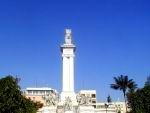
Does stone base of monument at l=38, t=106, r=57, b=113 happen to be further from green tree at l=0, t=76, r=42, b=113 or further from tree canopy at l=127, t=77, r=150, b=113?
green tree at l=0, t=76, r=42, b=113

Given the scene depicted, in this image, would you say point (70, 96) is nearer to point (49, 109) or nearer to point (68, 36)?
point (49, 109)

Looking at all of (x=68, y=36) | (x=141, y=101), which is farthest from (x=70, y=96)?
(x=141, y=101)

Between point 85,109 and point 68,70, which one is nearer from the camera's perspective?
point 85,109

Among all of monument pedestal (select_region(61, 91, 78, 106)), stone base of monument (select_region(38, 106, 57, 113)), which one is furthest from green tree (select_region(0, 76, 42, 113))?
monument pedestal (select_region(61, 91, 78, 106))

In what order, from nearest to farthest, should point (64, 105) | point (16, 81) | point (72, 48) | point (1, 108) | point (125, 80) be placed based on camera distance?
point (1, 108)
point (16, 81)
point (64, 105)
point (72, 48)
point (125, 80)

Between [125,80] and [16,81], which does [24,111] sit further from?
[125,80]

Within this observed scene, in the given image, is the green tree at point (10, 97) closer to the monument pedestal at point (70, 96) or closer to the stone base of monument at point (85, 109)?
the stone base of monument at point (85, 109)

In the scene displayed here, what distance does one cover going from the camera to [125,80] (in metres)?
112

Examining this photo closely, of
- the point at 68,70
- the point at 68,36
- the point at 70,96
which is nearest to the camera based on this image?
the point at 70,96

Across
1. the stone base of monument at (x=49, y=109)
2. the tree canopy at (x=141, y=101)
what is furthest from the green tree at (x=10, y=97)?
the stone base of monument at (x=49, y=109)

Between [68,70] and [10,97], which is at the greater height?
[68,70]

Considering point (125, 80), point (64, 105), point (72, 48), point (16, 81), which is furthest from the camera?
point (125, 80)

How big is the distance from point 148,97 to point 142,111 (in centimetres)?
230

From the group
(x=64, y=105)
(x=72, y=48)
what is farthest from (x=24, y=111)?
(x=72, y=48)
